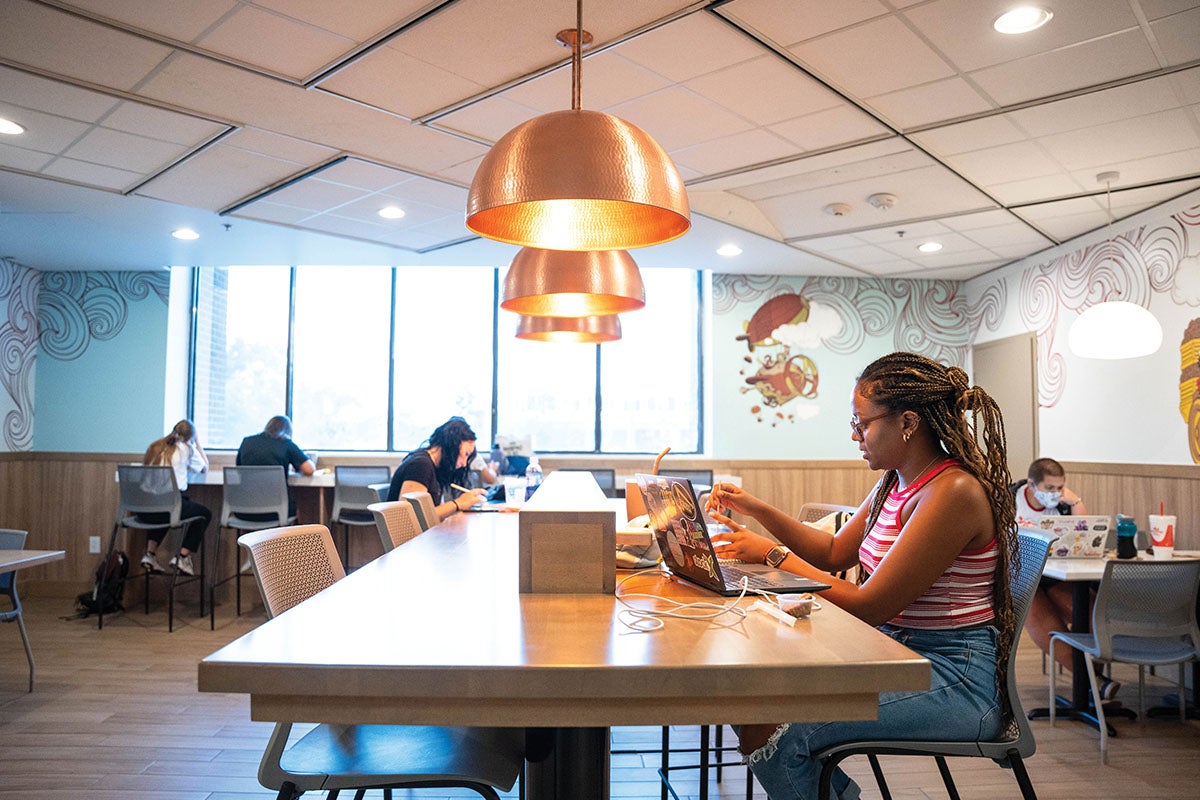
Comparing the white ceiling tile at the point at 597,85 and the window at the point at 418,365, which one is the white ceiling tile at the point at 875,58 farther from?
the window at the point at 418,365

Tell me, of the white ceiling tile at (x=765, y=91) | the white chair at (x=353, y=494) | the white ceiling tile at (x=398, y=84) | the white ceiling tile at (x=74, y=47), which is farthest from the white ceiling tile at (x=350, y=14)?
the white chair at (x=353, y=494)

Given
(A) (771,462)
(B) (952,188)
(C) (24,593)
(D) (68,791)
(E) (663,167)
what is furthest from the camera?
(A) (771,462)

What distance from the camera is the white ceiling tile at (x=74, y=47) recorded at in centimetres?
260

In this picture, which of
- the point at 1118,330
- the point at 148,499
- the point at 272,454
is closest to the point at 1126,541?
the point at 1118,330

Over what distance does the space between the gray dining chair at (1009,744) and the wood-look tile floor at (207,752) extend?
1.35 m

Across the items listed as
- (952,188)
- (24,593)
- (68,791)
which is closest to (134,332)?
(24,593)

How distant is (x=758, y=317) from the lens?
6.83 metres

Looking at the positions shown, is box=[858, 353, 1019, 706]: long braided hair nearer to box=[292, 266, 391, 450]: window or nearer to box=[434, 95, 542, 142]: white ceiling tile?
box=[434, 95, 542, 142]: white ceiling tile

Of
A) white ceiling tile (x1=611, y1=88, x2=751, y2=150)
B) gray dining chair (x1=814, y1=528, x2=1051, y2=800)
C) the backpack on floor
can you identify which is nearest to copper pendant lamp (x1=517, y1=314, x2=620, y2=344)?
white ceiling tile (x1=611, y1=88, x2=751, y2=150)

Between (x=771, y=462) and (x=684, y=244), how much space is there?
211 cm

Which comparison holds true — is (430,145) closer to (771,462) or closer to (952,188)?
(952,188)

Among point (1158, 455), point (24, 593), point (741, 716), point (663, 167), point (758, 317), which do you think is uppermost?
point (758, 317)

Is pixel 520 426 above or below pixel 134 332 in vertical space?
below

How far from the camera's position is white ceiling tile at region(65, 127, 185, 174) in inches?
144
